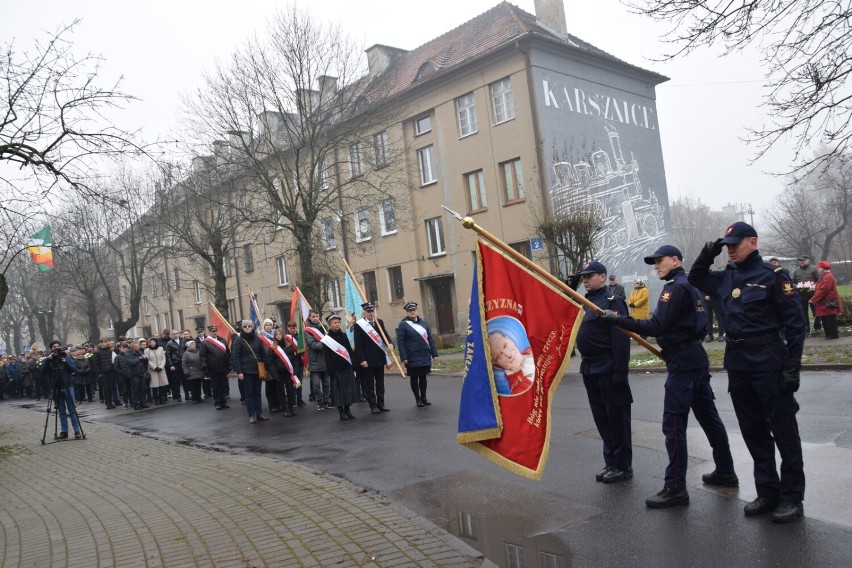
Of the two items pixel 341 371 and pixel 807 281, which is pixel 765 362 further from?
pixel 807 281

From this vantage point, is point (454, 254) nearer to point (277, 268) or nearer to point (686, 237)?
point (277, 268)

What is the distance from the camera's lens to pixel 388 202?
106 ft

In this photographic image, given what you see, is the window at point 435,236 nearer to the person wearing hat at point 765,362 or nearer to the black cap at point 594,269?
the black cap at point 594,269

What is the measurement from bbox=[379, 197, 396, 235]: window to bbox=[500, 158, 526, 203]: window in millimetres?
5740

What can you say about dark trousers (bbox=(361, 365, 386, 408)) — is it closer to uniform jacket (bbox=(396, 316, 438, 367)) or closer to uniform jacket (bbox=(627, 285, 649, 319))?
uniform jacket (bbox=(396, 316, 438, 367))

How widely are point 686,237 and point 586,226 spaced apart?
8761 centimetres

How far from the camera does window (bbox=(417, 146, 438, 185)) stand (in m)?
31.7

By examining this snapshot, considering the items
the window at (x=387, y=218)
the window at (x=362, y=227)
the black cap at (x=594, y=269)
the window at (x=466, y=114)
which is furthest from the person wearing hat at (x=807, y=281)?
the window at (x=362, y=227)

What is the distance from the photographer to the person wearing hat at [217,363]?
16572 mm

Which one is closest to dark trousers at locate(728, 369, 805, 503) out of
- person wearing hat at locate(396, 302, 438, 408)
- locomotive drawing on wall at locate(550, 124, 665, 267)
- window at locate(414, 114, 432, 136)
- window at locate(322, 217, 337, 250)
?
person wearing hat at locate(396, 302, 438, 408)

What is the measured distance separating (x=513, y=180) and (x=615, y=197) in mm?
5040

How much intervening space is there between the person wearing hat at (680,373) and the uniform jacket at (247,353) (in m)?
9.20

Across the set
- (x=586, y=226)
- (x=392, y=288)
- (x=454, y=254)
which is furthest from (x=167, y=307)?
(x=586, y=226)

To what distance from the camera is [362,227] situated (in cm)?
3547
